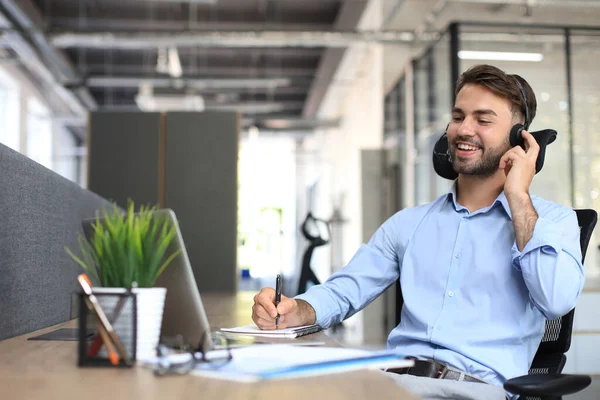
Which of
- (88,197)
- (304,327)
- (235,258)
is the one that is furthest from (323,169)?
(304,327)

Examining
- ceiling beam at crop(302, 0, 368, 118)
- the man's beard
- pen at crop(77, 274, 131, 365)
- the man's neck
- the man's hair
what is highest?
ceiling beam at crop(302, 0, 368, 118)

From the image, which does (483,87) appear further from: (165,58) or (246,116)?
(246,116)

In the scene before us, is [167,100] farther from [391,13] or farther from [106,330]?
[106,330]

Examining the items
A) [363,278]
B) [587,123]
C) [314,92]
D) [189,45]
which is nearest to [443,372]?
[363,278]

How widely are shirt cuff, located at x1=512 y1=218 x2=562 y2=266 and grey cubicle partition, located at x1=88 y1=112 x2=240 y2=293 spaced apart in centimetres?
280

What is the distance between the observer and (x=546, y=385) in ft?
4.15

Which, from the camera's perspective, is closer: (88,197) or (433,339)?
(433,339)

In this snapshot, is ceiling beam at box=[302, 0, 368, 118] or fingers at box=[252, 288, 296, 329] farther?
ceiling beam at box=[302, 0, 368, 118]

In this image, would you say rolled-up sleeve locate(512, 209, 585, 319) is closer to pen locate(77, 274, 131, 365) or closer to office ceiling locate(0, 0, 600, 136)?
pen locate(77, 274, 131, 365)

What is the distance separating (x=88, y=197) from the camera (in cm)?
232

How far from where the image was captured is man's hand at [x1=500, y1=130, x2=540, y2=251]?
Result: 1.59 meters

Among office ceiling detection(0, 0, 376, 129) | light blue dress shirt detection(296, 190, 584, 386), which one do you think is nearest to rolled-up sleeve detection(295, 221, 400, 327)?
light blue dress shirt detection(296, 190, 584, 386)

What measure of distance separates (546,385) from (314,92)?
38.6 ft

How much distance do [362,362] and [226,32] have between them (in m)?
7.93
